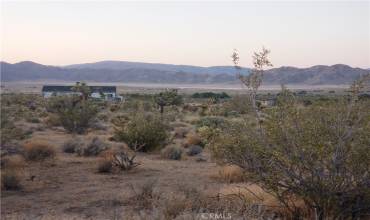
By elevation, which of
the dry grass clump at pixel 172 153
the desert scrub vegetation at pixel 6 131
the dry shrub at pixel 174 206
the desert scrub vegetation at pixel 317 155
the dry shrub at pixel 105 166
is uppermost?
the desert scrub vegetation at pixel 317 155

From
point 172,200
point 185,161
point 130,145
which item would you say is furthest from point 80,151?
point 172,200

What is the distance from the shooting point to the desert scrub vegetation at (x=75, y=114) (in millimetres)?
29500

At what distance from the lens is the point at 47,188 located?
13.9 metres

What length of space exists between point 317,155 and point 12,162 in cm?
1077

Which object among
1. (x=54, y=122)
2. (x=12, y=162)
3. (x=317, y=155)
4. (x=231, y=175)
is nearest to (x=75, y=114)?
(x=54, y=122)

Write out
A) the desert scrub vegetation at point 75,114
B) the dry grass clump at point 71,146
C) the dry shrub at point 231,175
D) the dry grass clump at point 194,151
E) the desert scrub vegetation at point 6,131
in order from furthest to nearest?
the desert scrub vegetation at point 75,114
the dry grass clump at point 194,151
the dry grass clump at point 71,146
the desert scrub vegetation at point 6,131
the dry shrub at point 231,175

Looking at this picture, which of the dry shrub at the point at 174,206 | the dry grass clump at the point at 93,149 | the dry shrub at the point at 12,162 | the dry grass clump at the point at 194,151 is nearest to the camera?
the dry shrub at the point at 174,206

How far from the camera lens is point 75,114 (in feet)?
97.1

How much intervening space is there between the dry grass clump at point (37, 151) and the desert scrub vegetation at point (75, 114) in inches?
421

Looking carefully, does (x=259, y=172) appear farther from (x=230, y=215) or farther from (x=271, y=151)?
(x=230, y=215)

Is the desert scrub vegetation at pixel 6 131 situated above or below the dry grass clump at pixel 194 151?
above

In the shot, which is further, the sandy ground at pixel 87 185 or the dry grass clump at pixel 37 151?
the dry grass clump at pixel 37 151

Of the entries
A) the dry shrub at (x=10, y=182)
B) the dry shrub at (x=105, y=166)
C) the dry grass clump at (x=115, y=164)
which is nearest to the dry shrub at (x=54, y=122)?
the dry grass clump at (x=115, y=164)

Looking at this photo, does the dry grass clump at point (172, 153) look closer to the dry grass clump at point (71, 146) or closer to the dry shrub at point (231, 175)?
the dry grass clump at point (71, 146)
